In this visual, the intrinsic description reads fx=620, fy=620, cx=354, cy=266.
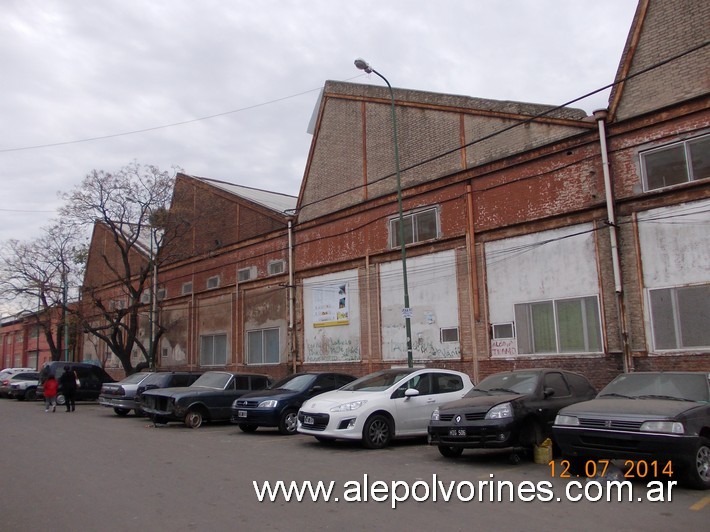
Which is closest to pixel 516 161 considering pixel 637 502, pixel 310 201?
pixel 310 201

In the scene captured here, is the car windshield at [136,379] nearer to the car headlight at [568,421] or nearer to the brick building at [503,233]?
the brick building at [503,233]

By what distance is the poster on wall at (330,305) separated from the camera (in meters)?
24.1

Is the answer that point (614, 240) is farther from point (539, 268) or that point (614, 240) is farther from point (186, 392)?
point (186, 392)

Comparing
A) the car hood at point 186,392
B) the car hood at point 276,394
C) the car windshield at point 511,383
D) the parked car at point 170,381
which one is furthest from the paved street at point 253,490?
the parked car at point 170,381

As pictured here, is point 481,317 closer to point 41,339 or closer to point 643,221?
point 643,221

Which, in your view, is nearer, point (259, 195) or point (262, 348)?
point (262, 348)

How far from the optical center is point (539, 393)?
1047 centimetres

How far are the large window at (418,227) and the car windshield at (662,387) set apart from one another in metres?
11.5

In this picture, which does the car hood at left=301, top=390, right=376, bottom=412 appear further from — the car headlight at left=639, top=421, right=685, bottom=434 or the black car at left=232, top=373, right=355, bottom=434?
the car headlight at left=639, top=421, right=685, bottom=434

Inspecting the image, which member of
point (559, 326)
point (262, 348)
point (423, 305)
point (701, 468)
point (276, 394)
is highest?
point (423, 305)

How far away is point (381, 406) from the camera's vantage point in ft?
40.7

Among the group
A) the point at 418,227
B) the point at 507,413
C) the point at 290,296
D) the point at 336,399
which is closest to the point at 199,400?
the point at 336,399

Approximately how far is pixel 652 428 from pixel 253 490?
515cm

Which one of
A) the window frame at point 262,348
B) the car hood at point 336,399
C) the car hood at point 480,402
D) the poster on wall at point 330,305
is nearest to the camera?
the car hood at point 480,402
